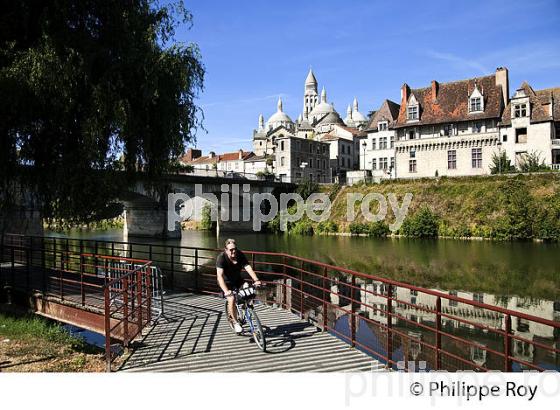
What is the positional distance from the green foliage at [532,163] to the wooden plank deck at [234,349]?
42.9m

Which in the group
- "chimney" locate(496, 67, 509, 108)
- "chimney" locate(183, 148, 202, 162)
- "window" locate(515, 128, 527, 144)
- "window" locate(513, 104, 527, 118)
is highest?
"chimney" locate(496, 67, 509, 108)

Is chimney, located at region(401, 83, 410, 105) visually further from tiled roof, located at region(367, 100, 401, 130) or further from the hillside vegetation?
the hillside vegetation

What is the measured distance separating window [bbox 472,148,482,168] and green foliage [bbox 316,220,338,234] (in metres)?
18.2

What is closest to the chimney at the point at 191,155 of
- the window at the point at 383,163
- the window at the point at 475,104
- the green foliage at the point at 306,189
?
the green foliage at the point at 306,189

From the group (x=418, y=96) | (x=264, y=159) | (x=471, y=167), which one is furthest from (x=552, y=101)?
(x=264, y=159)

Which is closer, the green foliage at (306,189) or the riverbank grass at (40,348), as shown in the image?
the riverbank grass at (40,348)

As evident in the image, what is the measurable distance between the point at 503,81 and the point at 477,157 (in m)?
8.82

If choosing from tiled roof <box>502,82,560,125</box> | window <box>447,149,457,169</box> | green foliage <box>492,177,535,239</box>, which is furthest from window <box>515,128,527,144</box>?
green foliage <box>492,177,535,239</box>

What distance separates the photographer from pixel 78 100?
1224 cm

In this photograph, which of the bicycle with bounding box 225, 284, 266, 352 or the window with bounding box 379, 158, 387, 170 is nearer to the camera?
the bicycle with bounding box 225, 284, 266, 352

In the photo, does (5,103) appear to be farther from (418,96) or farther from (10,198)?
(418,96)

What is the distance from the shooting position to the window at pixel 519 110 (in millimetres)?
51928

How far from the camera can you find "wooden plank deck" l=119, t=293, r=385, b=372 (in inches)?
296

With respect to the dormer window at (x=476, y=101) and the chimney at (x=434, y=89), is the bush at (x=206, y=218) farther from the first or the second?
the dormer window at (x=476, y=101)
